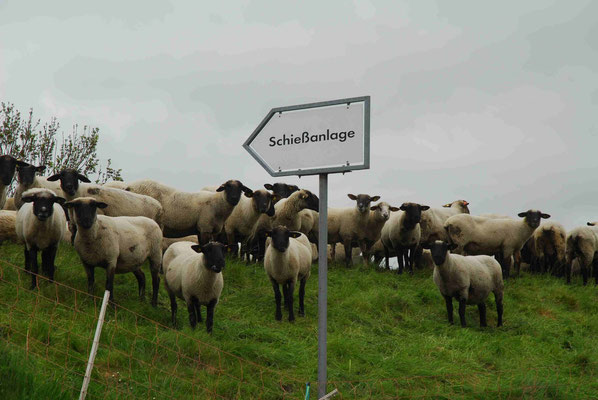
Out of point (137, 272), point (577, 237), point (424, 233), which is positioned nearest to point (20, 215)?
point (137, 272)

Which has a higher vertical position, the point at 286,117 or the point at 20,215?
the point at 286,117

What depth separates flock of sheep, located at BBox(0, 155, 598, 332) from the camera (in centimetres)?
1031

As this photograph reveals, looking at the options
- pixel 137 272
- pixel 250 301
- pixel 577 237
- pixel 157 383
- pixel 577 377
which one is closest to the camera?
pixel 157 383

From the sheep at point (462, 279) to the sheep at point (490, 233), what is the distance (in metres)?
4.23

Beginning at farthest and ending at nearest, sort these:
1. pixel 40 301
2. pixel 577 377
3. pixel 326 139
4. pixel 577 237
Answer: pixel 577 237, pixel 577 377, pixel 40 301, pixel 326 139

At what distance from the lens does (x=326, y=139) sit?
5.02 meters

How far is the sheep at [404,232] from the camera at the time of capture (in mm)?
16594

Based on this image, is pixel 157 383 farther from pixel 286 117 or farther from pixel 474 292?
pixel 474 292

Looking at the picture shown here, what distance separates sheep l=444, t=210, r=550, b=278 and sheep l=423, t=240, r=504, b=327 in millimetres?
4226

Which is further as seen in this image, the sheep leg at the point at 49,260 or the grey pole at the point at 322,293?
the sheep leg at the point at 49,260

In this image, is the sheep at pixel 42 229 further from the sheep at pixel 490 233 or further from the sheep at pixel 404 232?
the sheep at pixel 490 233

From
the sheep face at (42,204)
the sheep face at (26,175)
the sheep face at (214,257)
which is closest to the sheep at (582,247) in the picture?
the sheep face at (214,257)

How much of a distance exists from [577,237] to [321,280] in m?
15.4

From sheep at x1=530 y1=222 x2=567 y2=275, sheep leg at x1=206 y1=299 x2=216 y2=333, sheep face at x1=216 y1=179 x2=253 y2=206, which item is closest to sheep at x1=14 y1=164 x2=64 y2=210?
sheep face at x1=216 y1=179 x2=253 y2=206
